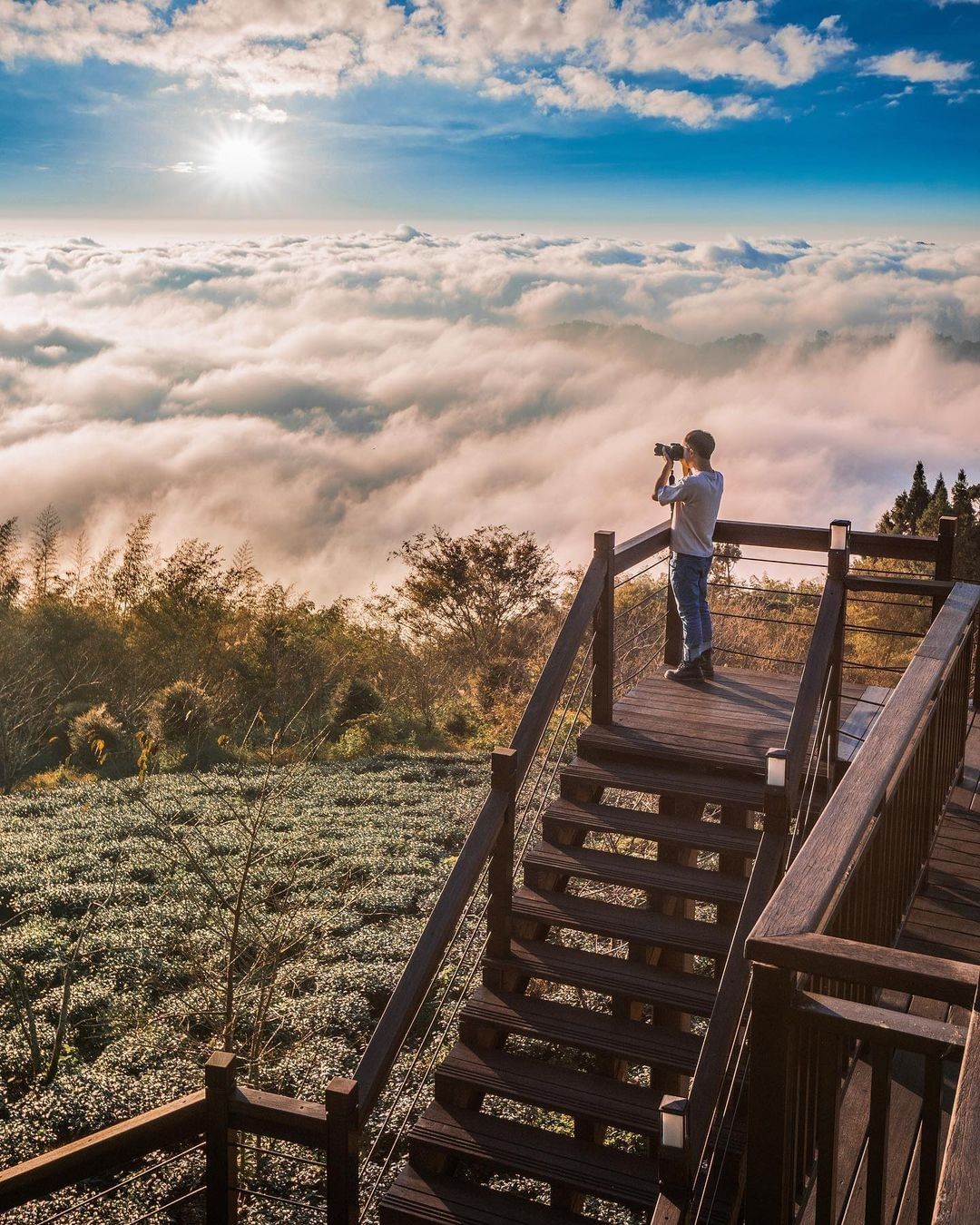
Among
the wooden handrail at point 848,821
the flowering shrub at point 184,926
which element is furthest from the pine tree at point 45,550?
the wooden handrail at point 848,821

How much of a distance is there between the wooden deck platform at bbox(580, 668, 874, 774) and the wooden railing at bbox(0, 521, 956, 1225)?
0.86 feet

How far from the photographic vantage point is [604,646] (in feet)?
20.6

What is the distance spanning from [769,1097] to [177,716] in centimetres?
1798

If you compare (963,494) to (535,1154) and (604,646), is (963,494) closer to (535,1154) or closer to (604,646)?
(604,646)

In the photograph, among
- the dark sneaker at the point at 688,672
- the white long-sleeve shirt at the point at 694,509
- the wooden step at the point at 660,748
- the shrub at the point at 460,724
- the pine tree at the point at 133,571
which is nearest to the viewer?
the wooden step at the point at 660,748

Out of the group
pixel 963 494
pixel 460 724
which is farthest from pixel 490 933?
pixel 963 494

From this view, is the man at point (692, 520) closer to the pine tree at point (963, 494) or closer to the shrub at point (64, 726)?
the shrub at point (64, 726)

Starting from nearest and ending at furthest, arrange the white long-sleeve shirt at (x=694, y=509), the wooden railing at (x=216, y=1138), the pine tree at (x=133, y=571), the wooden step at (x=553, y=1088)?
the wooden railing at (x=216, y=1138) → the wooden step at (x=553, y=1088) → the white long-sleeve shirt at (x=694, y=509) → the pine tree at (x=133, y=571)

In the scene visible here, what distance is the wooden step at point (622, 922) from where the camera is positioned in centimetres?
513

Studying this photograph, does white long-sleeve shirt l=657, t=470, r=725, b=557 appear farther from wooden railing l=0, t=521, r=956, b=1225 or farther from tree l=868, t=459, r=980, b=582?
tree l=868, t=459, r=980, b=582

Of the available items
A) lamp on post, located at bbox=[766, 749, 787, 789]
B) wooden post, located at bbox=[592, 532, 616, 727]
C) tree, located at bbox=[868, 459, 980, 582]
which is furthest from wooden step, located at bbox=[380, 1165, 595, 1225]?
tree, located at bbox=[868, 459, 980, 582]

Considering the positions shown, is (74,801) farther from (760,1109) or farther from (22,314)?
(22,314)

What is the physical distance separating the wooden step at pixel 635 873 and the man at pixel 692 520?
1.75 metres

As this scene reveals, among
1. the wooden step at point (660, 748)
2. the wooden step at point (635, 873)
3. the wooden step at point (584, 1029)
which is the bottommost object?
the wooden step at point (584, 1029)
